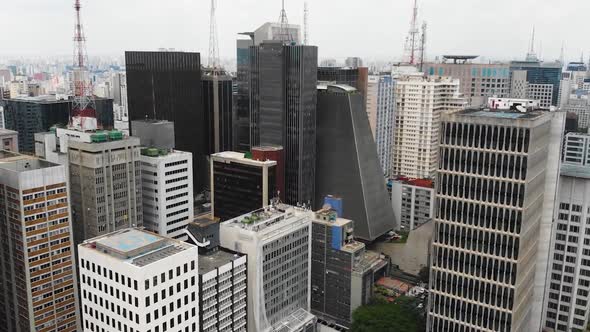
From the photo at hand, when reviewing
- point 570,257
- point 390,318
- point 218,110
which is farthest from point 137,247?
point 218,110

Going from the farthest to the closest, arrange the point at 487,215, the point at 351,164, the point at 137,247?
the point at 351,164, the point at 487,215, the point at 137,247

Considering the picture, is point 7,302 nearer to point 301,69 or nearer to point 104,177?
point 104,177

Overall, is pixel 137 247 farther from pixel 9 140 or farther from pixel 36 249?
pixel 9 140

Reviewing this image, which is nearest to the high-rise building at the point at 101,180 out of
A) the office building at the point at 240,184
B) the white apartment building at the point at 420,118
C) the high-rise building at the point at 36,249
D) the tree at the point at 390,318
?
the high-rise building at the point at 36,249

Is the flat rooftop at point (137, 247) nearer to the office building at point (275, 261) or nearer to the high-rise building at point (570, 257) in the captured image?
the office building at point (275, 261)

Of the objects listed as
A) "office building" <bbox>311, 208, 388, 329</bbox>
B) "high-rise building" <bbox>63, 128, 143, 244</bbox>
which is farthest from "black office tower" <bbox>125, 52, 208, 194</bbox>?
"office building" <bbox>311, 208, 388, 329</bbox>

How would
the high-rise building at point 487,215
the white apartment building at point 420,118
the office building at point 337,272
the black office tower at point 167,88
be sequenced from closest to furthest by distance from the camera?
the high-rise building at point 487,215 < the office building at point 337,272 < the black office tower at point 167,88 < the white apartment building at point 420,118
